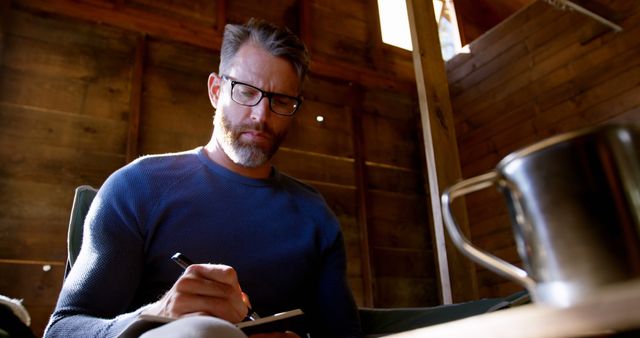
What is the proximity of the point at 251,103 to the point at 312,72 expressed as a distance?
281cm

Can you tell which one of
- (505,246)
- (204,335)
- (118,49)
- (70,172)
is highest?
(118,49)

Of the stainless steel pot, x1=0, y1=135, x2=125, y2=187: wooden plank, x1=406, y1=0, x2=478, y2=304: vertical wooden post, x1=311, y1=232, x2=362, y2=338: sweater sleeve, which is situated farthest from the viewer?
x1=0, y1=135, x2=125, y2=187: wooden plank

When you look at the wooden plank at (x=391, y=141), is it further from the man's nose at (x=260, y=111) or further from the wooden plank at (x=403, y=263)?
the man's nose at (x=260, y=111)

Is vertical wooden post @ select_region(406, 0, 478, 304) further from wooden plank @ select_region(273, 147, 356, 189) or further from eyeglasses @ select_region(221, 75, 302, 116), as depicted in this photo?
wooden plank @ select_region(273, 147, 356, 189)

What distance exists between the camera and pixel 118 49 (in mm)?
3543

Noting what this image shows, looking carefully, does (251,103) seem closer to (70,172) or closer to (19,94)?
(70,172)

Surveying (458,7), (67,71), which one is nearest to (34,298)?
(67,71)

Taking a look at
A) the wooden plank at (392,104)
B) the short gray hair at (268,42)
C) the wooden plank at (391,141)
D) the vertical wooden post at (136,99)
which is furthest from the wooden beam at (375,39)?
the short gray hair at (268,42)

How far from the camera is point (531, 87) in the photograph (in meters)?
3.72

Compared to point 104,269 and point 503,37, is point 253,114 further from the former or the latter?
point 503,37

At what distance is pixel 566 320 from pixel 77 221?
4.21 feet

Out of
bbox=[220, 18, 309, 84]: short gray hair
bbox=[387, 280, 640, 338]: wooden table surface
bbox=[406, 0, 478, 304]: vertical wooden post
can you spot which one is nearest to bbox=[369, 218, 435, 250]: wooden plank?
bbox=[406, 0, 478, 304]: vertical wooden post

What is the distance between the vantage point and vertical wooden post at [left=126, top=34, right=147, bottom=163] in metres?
3.29

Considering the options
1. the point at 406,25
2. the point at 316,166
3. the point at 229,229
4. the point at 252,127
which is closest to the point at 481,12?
the point at 406,25
